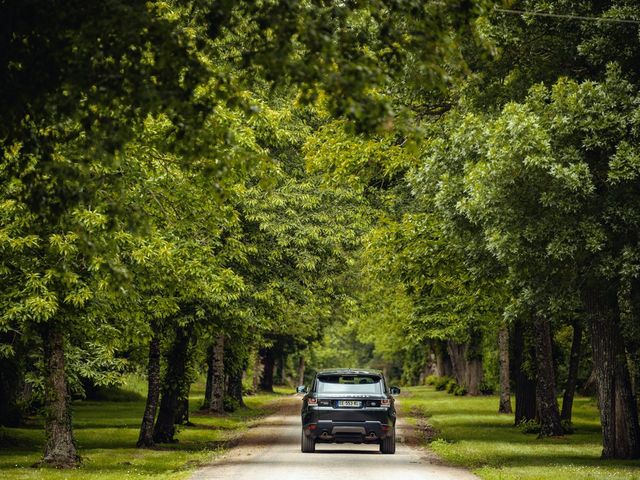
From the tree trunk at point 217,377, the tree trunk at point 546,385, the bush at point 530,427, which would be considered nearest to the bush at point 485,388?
the tree trunk at point 217,377

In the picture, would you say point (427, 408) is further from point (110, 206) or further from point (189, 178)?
point (110, 206)

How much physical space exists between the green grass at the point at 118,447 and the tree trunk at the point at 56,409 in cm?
44

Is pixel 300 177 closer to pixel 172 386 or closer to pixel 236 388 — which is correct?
pixel 172 386

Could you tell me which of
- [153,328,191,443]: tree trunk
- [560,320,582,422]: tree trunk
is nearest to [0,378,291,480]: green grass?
[153,328,191,443]: tree trunk

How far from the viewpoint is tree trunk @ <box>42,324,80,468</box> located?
2009 centimetres

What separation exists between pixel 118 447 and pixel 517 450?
957 cm

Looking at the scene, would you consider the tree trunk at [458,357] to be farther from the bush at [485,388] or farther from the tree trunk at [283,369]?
the tree trunk at [283,369]

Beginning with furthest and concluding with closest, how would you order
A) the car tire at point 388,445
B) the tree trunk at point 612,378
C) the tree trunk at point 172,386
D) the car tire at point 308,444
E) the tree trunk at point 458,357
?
1. the tree trunk at point 458,357
2. the tree trunk at point 172,386
3. the car tire at point 308,444
4. the car tire at point 388,445
5. the tree trunk at point 612,378

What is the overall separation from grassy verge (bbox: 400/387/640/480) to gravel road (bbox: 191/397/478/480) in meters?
Answer: 0.76

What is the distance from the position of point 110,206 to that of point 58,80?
1179 mm

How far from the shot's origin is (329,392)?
23422mm

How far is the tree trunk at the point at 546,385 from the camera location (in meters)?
28.5

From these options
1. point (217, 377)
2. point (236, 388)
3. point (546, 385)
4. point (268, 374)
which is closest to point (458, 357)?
point (268, 374)

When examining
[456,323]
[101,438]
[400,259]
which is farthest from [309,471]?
[456,323]
